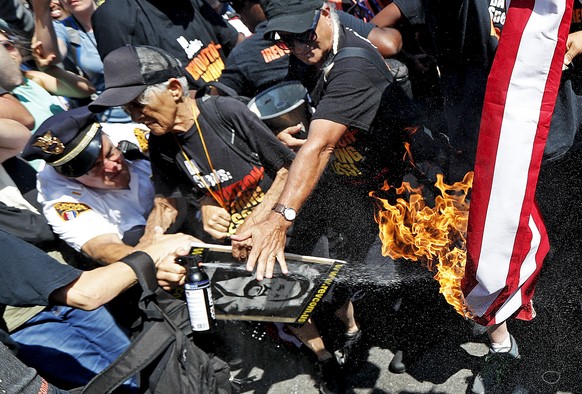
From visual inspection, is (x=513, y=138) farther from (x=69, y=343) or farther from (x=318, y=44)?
(x=69, y=343)

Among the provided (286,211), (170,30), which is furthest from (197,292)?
(170,30)

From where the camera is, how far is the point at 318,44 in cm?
367

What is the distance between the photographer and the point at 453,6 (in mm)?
3254

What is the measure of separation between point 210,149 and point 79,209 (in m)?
0.96

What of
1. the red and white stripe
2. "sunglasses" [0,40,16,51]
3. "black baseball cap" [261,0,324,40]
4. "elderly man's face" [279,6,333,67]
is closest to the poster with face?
the red and white stripe

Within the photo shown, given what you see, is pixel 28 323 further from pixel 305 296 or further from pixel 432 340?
pixel 432 340

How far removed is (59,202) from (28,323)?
0.76 m

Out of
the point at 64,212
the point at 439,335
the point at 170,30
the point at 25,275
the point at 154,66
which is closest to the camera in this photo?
the point at 25,275

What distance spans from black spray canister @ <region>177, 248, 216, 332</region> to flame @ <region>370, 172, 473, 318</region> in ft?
3.74

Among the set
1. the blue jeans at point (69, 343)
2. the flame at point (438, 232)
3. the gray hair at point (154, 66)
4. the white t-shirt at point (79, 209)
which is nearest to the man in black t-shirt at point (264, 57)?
the gray hair at point (154, 66)

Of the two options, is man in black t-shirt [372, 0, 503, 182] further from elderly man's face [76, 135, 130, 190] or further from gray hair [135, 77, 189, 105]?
elderly man's face [76, 135, 130, 190]

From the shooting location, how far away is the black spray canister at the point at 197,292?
140 inches

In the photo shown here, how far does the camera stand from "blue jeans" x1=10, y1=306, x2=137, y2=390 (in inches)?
149

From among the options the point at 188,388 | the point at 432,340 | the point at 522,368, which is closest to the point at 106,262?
the point at 188,388
